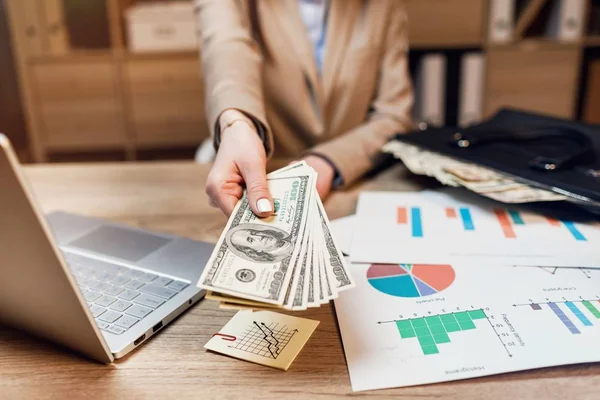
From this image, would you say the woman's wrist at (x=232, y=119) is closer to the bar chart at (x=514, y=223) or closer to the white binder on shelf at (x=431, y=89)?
the bar chart at (x=514, y=223)

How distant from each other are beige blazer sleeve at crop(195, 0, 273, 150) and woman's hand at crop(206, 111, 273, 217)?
0.42ft

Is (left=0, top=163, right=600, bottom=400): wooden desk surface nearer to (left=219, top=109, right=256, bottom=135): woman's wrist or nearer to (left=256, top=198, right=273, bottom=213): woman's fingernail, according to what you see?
(left=256, top=198, right=273, bottom=213): woman's fingernail

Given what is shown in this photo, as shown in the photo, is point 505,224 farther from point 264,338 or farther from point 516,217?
A: point 264,338

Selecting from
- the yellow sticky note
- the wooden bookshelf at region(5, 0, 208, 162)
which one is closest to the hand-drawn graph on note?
the yellow sticky note

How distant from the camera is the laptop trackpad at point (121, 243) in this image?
2.24 feet

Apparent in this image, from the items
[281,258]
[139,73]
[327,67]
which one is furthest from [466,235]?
[139,73]

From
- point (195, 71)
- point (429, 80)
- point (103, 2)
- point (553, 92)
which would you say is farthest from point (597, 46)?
point (103, 2)

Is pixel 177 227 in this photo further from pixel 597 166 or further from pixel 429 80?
pixel 429 80

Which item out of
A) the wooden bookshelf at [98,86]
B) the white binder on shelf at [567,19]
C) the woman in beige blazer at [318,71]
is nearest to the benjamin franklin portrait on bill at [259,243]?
the woman in beige blazer at [318,71]

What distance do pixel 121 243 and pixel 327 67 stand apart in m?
0.65

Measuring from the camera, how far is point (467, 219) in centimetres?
A: 75

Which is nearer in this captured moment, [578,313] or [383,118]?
[578,313]

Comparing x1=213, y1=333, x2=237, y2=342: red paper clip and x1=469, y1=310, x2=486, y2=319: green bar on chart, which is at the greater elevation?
x1=469, y1=310, x2=486, y2=319: green bar on chart

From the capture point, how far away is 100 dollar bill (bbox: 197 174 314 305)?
1.50ft
